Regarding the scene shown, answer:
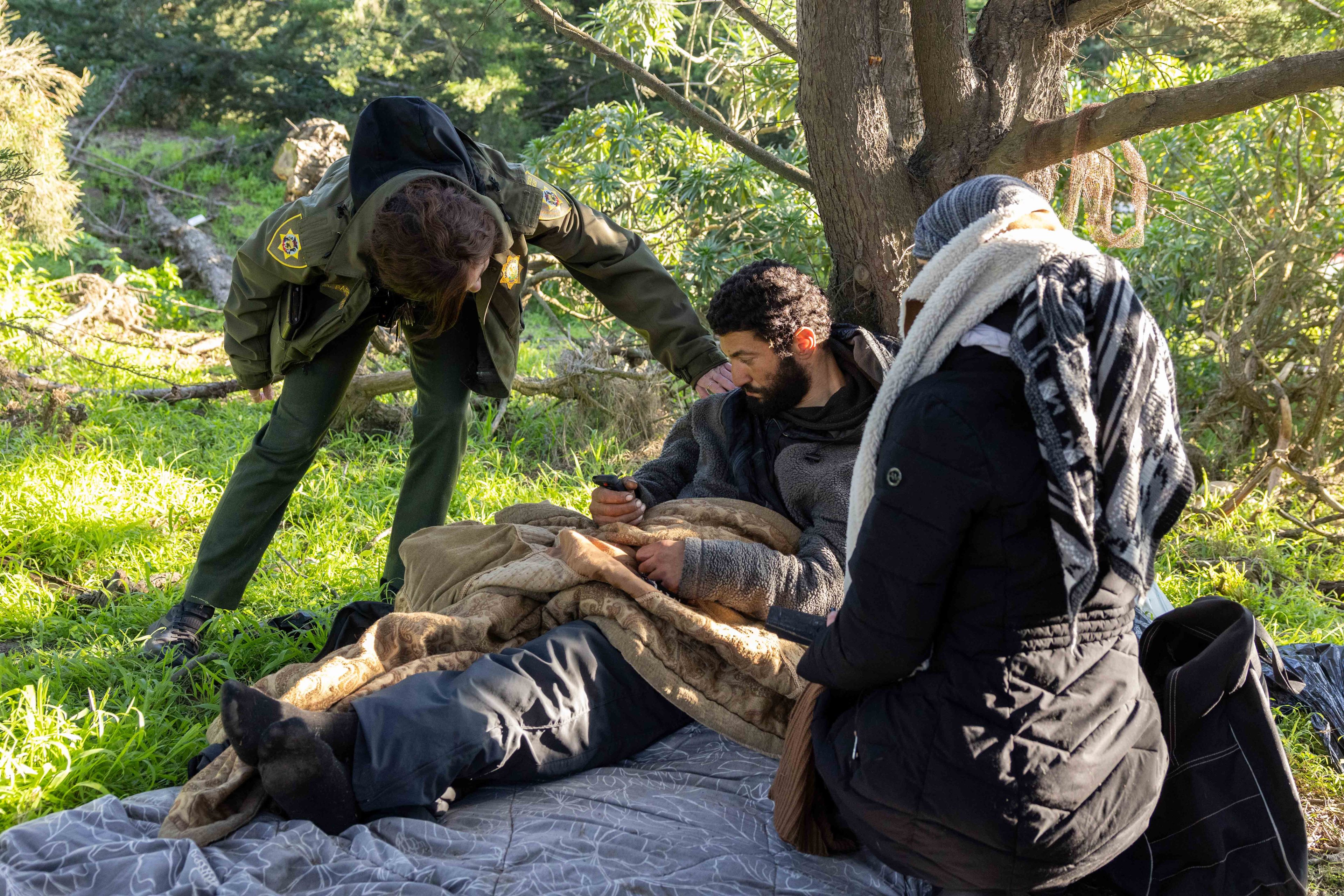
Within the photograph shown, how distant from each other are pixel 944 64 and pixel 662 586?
6.53 feet

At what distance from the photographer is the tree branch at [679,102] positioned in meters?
3.99

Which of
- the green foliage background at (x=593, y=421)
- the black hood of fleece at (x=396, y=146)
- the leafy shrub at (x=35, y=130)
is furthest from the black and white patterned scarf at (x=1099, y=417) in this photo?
the leafy shrub at (x=35, y=130)

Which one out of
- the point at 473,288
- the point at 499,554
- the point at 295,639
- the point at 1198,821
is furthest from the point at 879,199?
the point at 295,639

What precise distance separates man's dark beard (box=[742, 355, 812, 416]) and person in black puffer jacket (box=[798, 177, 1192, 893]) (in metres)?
0.96

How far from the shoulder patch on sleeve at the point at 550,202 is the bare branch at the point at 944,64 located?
50.6 inches

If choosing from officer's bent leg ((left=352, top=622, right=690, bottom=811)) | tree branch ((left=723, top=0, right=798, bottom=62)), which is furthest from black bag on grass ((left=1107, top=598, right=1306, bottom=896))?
tree branch ((left=723, top=0, right=798, bottom=62))

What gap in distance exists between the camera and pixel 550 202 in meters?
3.17

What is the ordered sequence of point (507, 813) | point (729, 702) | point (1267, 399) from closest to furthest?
point (507, 813)
point (729, 702)
point (1267, 399)

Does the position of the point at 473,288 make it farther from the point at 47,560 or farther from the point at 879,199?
the point at 47,560

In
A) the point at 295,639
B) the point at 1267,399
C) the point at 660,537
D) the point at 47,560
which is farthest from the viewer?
the point at 1267,399

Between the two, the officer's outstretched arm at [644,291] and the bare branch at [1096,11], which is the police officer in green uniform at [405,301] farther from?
the bare branch at [1096,11]

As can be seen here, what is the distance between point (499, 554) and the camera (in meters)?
2.97

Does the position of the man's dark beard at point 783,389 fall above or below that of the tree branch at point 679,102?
below

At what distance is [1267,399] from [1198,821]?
4207 millimetres
